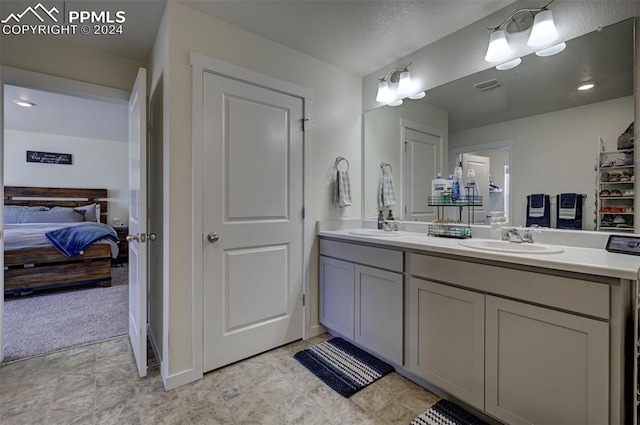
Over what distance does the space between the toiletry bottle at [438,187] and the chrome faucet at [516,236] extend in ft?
1.82

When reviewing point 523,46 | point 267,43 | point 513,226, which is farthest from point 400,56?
point 513,226

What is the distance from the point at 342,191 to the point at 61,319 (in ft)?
9.54

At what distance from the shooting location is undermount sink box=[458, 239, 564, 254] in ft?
4.58

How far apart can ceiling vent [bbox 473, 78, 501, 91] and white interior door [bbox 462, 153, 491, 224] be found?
1.44ft

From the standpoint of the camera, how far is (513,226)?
184 cm

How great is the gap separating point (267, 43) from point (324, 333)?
2315mm

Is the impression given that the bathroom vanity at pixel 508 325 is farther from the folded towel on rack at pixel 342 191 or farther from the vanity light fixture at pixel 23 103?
the vanity light fixture at pixel 23 103

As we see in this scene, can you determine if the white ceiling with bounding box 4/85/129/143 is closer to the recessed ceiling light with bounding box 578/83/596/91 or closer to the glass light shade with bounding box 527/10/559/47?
the glass light shade with bounding box 527/10/559/47

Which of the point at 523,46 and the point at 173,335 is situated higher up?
the point at 523,46

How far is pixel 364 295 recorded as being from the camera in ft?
6.74

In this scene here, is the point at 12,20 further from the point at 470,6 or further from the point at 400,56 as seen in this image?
the point at 470,6

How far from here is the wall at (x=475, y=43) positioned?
1492mm

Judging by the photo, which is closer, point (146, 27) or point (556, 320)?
point (556, 320)

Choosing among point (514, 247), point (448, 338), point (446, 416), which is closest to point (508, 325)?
point (448, 338)
